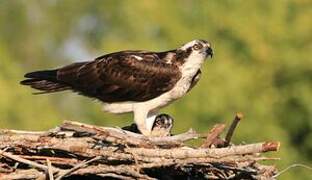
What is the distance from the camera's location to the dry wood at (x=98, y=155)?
938 cm

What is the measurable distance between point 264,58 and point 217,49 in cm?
95

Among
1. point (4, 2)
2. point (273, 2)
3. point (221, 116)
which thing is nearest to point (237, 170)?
point (221, 116)

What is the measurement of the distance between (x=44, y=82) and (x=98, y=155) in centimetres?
250

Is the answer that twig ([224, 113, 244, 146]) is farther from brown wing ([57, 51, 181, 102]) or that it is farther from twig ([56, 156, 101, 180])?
brown wing ([57, 51, 181, 102])

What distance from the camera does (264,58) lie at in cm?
2438

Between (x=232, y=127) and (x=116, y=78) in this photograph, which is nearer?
(x=232, y=127)

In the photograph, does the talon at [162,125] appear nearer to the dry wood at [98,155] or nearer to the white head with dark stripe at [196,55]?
the white head with dark stripe at [196,55]

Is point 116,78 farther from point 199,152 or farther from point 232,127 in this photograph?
point 199,152

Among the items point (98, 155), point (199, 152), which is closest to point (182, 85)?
point (199, 152)

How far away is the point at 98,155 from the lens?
9.41 m

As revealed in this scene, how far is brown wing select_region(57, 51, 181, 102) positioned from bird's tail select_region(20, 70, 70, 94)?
0.05 m

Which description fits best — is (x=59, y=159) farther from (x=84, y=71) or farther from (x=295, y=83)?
(x=295, y=83)

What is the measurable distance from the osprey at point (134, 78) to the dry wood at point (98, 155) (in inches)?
71.9

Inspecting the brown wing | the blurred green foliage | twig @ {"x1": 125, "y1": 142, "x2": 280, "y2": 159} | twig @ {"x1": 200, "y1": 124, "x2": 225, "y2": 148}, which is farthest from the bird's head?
the blurred green foliage
